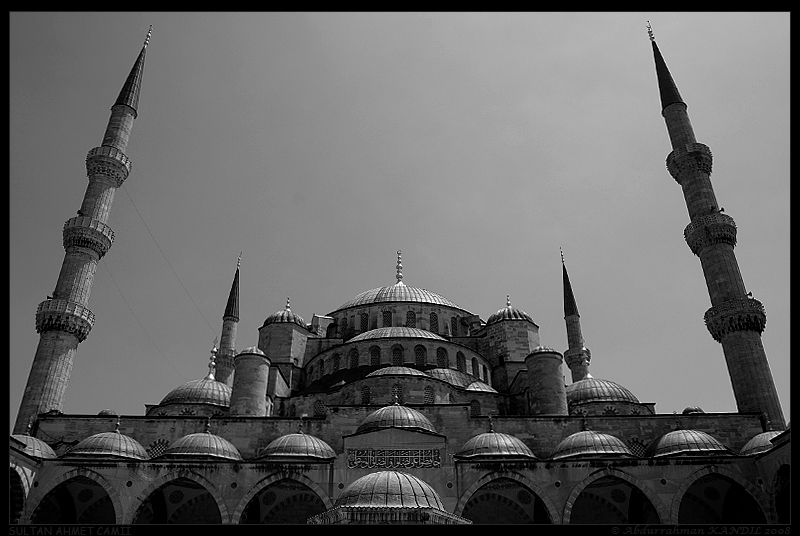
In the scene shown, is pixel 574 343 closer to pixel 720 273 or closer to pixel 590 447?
pixel 720 273

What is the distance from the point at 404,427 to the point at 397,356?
760 centimetres

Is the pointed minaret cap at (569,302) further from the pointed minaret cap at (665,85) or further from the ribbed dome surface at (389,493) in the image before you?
the ribbed dome surface at (389,493)

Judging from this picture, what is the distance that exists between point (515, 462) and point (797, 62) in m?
14.9

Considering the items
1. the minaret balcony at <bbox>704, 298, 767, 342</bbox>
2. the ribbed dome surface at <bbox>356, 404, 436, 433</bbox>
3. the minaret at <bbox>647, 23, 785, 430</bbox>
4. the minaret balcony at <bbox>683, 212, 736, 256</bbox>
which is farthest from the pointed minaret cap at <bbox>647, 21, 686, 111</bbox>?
the ribbed dome surface at <bbox>356, 404, 436, 433</bbox>

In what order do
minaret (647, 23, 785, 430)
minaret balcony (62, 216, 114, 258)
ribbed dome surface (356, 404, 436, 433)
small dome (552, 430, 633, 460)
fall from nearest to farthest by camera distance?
small dome (552, 430, 633, 460)
ribbed dome surface (356, 404, 436, 433)
minaret (647, 23, 785, 430)
minaret balcony (62, 216, 114, 258)

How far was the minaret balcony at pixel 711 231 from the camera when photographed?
21.8 metres

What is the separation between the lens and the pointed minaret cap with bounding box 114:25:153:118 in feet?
85.1

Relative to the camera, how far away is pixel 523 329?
27.5 meters

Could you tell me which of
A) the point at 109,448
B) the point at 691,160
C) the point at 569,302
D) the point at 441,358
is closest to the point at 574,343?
the point at 569,302

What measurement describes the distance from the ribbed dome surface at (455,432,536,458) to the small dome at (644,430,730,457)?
3542mm

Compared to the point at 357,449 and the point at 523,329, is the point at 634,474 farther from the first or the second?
the point at 523,329

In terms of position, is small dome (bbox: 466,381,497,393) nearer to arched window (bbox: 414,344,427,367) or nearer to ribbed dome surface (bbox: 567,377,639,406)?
arched window (bbox: 414,344,427,367)

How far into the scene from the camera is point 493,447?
16938 mm
